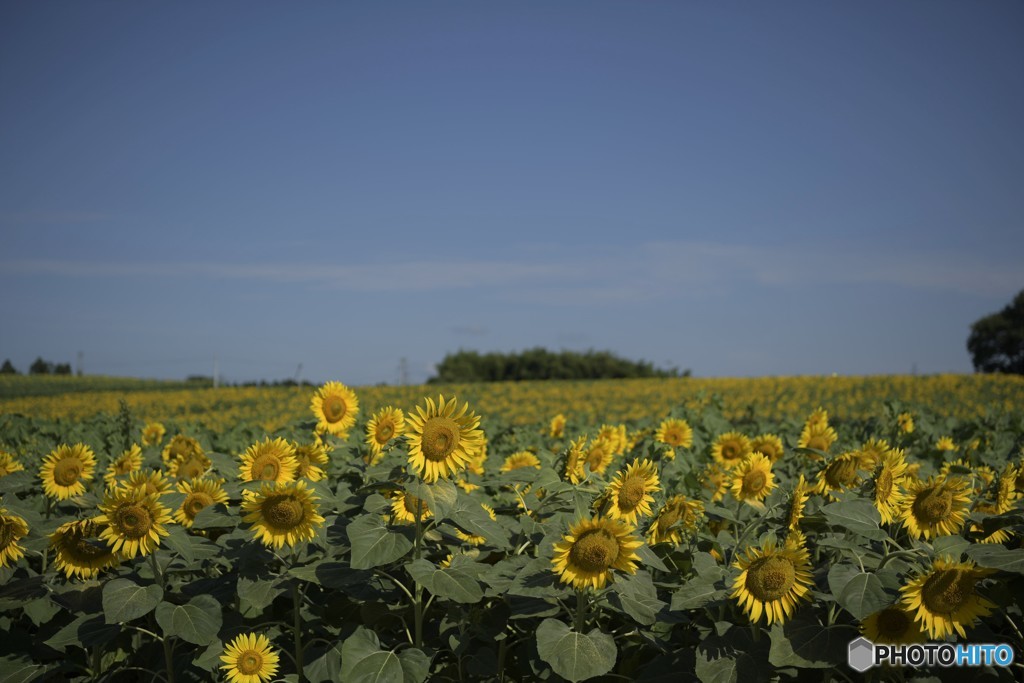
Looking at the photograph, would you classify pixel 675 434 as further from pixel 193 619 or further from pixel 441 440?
pixel 193 619

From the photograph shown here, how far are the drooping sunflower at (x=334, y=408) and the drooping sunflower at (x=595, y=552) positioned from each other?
2257mm

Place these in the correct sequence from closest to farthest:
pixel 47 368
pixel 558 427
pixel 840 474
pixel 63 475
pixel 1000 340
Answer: pixel 840 474 < pixel 63 475 < pixel 558 427 < pixel 47 368 < pixel 1000 340

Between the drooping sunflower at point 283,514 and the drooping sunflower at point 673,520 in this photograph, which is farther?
the drooping sunflower at point 673,520

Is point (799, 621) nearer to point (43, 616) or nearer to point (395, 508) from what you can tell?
point (395, 508)

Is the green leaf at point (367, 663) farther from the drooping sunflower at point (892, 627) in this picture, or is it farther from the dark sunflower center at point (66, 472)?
the dark sunflower center at point (66, 472)

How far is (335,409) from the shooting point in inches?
195

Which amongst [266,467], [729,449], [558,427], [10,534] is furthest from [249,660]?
[558,427]

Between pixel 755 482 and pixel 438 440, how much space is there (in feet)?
6.47

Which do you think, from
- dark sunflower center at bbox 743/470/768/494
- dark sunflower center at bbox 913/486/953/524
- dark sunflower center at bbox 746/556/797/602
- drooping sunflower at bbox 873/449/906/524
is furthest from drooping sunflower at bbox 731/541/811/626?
dark sunflower center at bbox 743/470/768/494

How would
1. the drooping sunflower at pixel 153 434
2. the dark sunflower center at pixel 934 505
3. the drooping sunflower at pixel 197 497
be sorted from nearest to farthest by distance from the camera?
the dark sunflower center at pixel 934 505 < the drooping sunflower at pixel 197 497 < the drooping sunflower at pixel 153 434

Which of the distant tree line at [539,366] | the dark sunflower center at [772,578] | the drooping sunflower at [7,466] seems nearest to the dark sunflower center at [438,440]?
the dark sunflower center at [772,578]

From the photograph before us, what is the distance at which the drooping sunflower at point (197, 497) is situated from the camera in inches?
163

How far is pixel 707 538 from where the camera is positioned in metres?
3.95

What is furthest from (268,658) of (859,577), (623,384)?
(623,384)
